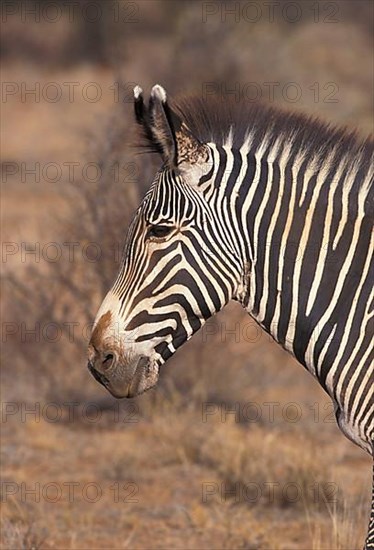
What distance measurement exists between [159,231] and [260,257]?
1.40ft

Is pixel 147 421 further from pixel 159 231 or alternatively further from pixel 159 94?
pixel 159 94

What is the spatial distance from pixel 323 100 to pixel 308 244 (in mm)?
16396

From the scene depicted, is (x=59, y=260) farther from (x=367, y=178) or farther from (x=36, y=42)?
(x=36, y=42)

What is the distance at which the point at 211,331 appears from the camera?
32.5 ft

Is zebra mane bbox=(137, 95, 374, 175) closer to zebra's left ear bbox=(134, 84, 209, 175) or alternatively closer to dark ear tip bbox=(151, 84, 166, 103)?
zebra's left ear bbox=(134, 84, 209, 175)

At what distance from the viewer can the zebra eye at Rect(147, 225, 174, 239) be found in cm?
448

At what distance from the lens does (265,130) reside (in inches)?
183

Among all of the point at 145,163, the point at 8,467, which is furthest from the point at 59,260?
the point at 8,467

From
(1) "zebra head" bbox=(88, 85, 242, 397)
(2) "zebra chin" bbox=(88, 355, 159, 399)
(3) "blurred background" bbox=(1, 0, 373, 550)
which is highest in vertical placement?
(1) "zebra head" bbox=(88, 85, 242, 397)

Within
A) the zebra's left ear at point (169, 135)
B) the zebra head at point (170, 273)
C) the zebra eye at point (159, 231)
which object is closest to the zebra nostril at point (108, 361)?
the zebra head at point (170, 273)

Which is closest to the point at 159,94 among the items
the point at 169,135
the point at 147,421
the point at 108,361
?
the point at 169,135

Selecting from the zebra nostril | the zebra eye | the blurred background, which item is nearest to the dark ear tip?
the zebra eye

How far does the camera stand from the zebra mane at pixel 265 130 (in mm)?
4578

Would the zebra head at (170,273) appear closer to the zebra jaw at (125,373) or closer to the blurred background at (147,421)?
the zebra jaw at (125,373)
